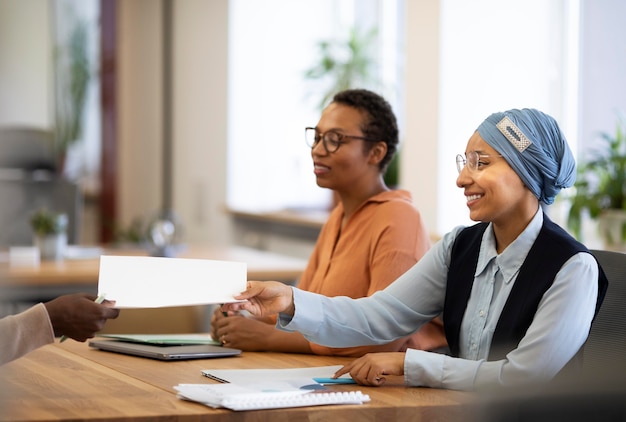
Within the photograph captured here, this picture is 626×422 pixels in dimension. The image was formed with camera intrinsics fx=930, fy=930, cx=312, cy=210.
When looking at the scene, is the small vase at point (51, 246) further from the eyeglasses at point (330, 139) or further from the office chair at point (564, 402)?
the office chair at point (564, 402)

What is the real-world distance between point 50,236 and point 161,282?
267cm

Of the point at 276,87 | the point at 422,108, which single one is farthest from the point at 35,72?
the point at 422,108

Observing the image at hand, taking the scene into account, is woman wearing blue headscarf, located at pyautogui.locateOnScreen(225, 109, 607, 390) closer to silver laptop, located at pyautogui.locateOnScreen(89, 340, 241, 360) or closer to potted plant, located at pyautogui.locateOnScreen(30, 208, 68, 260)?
silver laptop, located at pyautogui.locateOnScreen(89, 340, 241, 360)

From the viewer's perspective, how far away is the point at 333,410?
1605 millimetres

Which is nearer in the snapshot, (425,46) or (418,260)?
(418,260)

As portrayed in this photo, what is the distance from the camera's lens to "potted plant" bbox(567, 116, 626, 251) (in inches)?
124

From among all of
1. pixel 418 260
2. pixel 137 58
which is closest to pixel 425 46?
pixel 418 260

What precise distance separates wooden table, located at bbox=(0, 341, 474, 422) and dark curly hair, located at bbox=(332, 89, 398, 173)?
26.9 inches

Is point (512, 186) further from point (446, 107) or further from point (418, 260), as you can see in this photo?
point (446, 107)

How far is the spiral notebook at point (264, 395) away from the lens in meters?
1.57

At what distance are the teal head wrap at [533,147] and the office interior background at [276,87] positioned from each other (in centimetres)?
92

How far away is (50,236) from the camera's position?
4.27m

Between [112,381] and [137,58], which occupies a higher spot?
[137,58]

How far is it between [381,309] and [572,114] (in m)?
1.99
